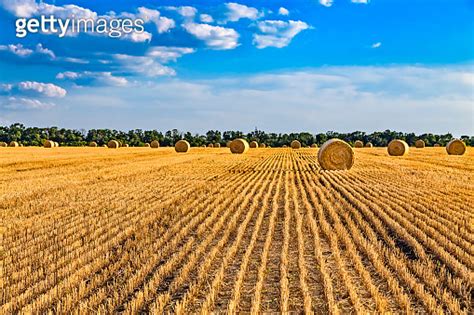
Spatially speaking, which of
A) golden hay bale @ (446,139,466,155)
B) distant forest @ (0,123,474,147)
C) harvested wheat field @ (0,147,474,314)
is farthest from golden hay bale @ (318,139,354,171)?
distant forest @ (0,123,474,147)

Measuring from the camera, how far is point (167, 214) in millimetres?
11305

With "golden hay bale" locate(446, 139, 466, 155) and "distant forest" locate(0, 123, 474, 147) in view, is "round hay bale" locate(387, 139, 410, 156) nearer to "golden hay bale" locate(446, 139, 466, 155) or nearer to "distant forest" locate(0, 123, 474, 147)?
"golden hay bale" locate(446, 139, 466, 155)

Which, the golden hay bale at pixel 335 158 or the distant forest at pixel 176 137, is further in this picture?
the distant forest at pixel 176 137

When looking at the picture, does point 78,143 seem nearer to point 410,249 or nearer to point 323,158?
point 323,158

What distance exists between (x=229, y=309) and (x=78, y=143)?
303ft

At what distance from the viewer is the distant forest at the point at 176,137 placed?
336 feet

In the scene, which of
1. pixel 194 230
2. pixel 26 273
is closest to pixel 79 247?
pixel 26 273

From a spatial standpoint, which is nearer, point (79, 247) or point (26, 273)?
point (26, 273)

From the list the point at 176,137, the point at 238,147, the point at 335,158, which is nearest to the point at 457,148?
the point at 238,147

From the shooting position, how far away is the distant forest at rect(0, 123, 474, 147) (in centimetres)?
10231

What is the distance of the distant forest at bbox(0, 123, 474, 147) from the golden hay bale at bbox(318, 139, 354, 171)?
75627mm

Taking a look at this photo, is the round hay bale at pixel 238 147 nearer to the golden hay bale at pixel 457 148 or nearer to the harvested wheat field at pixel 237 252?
the golden hay bale at pixel 457 148

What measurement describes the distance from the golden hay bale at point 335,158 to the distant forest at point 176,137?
75.6 metres

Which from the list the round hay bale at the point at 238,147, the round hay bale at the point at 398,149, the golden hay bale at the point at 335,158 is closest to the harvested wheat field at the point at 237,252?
the golden hay bale at the point at 335,158
